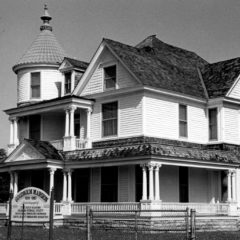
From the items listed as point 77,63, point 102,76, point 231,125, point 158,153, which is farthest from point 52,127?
point 231,125

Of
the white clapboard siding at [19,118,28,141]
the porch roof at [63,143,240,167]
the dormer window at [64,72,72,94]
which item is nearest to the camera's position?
the porch roof at [63,143,240,167]

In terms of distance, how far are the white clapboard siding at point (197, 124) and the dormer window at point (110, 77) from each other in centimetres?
479

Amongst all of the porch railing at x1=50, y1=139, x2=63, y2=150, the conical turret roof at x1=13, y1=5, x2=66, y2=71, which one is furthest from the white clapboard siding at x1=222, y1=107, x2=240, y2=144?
the conical turret roof at x1=13, y1=5, x2=66, y2=71

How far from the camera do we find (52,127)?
1533 inches

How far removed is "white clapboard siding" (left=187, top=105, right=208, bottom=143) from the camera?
118 feet

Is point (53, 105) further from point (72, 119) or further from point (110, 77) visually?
point (110, 77)

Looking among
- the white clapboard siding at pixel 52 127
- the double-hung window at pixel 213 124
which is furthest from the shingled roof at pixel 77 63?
the double-hung window at pixel 213 124

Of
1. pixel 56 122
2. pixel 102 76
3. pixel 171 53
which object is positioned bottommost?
pixel 56 122

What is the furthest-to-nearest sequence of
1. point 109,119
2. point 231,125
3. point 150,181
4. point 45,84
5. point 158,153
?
point 45,84, point 231,125, point 109,119, point 158,153, point 150,181

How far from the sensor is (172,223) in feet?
95.6

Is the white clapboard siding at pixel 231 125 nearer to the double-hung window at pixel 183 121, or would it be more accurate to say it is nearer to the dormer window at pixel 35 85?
the double-hung window at pixel 183 121

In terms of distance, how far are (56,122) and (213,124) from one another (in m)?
10.1

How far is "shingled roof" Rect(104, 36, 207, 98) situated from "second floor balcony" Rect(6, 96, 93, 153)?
3.64m

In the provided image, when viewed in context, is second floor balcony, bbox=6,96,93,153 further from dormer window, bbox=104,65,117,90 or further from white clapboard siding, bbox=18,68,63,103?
white clapboard siding, bbox=18,68,63,103
